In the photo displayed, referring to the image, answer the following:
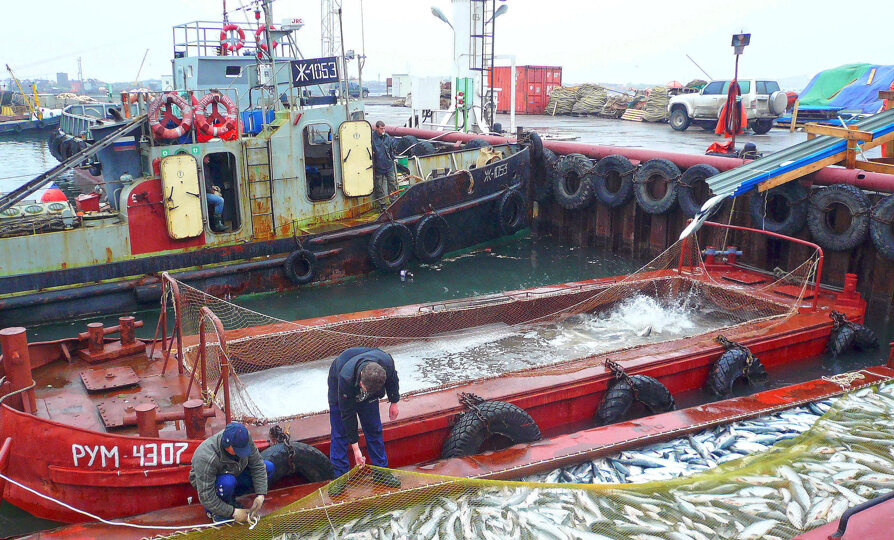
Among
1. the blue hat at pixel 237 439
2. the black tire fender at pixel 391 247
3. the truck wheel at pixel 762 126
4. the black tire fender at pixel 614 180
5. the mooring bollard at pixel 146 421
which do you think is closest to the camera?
the blue hat at pixel 237 439

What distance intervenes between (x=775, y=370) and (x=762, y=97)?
1761 cm

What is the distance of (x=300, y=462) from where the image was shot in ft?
17.5

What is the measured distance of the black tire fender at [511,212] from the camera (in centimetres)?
1481

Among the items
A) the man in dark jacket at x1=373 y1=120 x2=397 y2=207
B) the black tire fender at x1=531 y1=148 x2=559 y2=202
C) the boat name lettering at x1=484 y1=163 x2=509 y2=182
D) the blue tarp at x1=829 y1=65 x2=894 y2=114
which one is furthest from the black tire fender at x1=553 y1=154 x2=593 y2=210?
the blue tarp at x1=829 y1=65 x2=894 y2=114

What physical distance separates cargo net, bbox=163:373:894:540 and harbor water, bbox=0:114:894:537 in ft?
6.86

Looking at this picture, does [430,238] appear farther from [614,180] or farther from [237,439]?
[237,439]

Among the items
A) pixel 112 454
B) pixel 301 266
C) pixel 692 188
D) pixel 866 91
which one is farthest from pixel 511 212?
pixel 866 91

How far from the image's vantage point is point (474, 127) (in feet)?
68.1

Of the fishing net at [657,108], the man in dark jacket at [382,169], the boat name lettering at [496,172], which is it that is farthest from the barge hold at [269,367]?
the fishing net at [657,108]

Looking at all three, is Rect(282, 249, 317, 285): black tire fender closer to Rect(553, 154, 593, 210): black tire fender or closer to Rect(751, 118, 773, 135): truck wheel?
Rect(553, 154, 593, 210): black tire fender

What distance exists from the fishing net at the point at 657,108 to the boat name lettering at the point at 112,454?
2954cm

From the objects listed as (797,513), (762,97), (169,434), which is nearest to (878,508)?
(797,513)

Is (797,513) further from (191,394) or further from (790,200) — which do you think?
(790,200)

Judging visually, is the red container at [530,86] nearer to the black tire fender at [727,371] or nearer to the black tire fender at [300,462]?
the black tire fender at [727,371]
